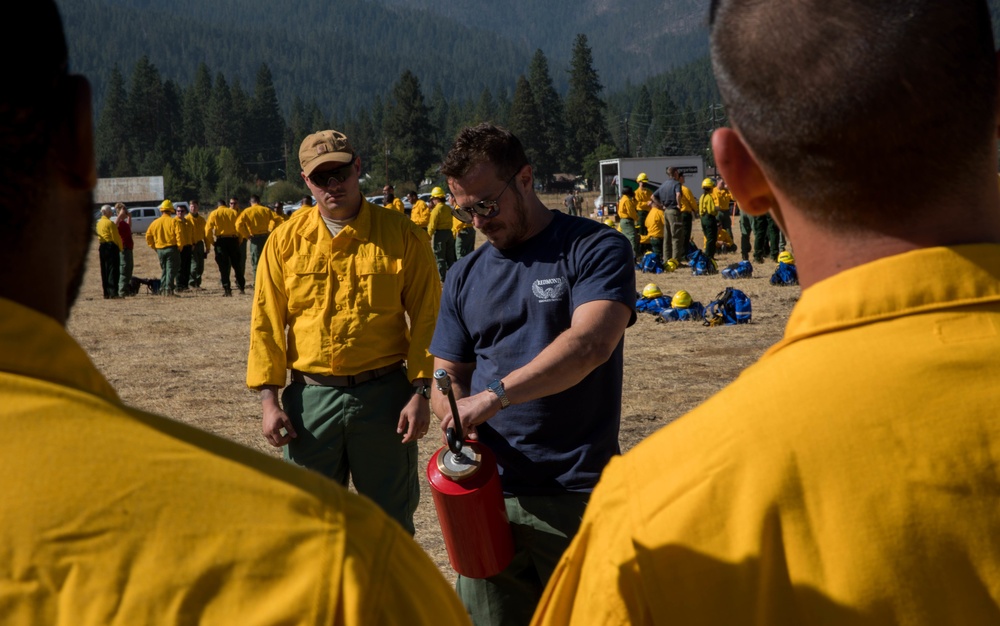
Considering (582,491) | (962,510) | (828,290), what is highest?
(828,290)

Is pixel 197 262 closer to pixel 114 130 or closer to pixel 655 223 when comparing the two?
pixel 655 223

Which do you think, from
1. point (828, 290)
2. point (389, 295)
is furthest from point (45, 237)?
point (389, 295)

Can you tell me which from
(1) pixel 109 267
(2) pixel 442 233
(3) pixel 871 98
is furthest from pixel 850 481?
(1) pixel 109 267

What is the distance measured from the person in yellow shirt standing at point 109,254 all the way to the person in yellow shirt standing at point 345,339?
1871 centimetres

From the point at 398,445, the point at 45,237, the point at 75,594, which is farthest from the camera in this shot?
the point at 398,445

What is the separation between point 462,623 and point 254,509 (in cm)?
28

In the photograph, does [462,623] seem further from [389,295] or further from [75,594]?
[389,295]

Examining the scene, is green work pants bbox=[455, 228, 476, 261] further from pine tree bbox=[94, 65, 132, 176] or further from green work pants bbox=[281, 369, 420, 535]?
pine tree bbox=[94, 65, 132, 176]

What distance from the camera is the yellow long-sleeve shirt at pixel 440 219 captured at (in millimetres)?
24031

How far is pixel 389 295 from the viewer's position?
4.71 m

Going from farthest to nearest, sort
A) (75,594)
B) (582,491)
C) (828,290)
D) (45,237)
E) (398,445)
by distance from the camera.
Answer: (398,445), (582,491), (828,290), (45,237), (75,594)

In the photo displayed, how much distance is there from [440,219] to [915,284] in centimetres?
2309

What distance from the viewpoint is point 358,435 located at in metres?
4.62

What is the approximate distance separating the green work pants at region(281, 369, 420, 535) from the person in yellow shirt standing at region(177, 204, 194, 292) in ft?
66.6
